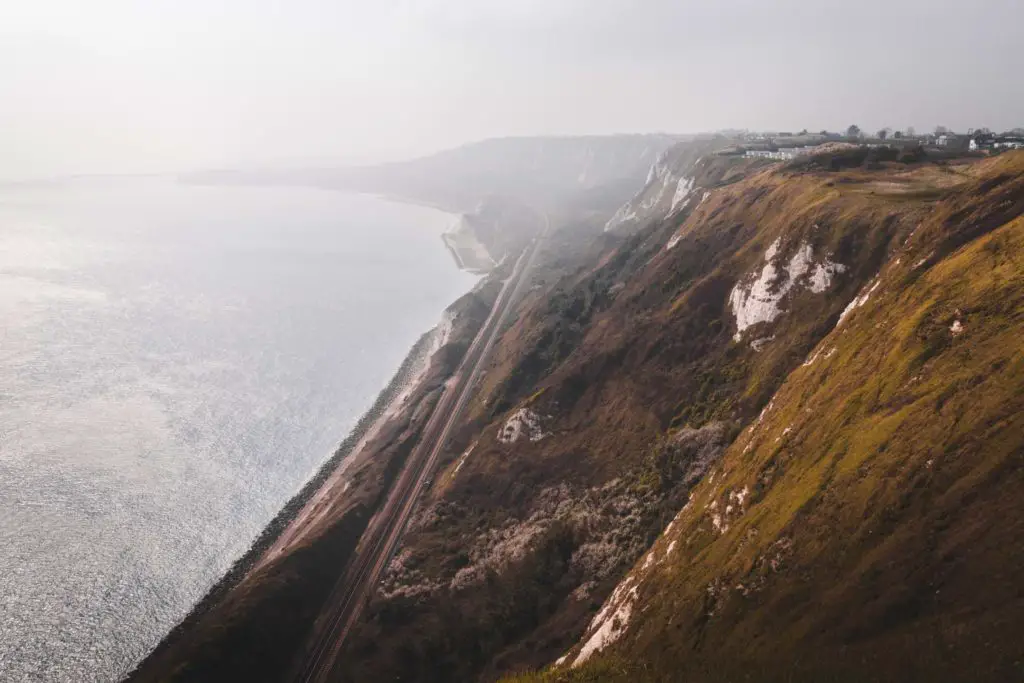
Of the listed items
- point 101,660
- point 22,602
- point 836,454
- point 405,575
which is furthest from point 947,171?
point 22,602

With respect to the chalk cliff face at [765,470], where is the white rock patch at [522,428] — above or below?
below

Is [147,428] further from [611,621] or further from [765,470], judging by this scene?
[765,470]

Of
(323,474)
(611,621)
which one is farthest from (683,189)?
(611,621)

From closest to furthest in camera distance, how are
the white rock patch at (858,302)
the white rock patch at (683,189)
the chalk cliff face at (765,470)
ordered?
the chalk cliff face at (765,470), the white rock patch at (858,302), the white rock patch at (683,189)

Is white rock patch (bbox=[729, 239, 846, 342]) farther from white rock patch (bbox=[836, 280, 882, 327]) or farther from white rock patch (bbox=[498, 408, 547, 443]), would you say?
white rock patch (bbox=[498, 408, 547, 443])

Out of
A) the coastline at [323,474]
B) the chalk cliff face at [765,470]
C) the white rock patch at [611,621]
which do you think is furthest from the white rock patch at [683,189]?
the white rock patch at [611,621]

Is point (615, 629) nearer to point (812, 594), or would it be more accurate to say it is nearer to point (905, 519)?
point (812, 594)

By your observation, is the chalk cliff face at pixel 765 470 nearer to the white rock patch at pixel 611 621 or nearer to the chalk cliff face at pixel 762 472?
the chalk cliff face at pixel 762 472
